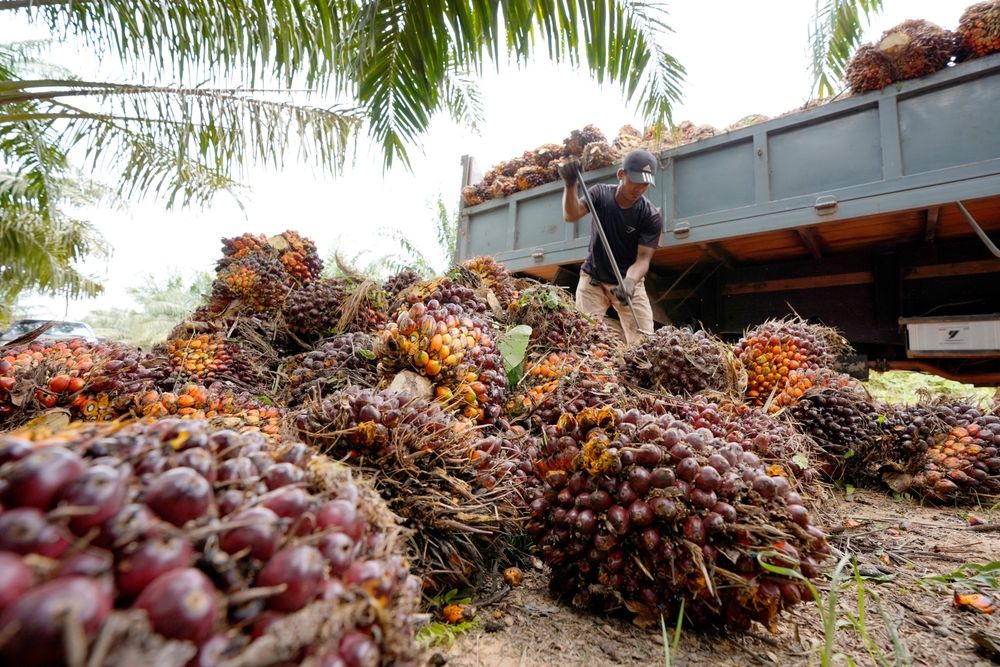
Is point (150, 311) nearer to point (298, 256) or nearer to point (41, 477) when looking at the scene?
point (298, 256)

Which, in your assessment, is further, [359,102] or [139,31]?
[359,102]

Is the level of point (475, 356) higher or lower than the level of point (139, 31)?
lower

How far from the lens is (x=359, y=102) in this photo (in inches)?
138

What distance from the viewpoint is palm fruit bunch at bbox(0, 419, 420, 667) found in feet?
1.39

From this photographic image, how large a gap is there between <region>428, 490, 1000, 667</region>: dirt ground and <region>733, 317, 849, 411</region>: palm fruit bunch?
1.32 meters

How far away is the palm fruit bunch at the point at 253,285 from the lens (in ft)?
11.4

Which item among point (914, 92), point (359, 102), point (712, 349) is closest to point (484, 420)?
point (712, 349)

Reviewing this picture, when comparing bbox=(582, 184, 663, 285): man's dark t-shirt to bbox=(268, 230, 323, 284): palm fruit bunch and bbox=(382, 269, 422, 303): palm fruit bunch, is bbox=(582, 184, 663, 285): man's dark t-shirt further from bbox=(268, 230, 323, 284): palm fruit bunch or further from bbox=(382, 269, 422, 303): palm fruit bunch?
bbox=(268, 230, 323, 284): palm fruit bunch

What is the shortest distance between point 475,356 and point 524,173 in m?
4.82

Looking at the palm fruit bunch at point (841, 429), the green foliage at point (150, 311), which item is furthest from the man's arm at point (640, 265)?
the green foliage at point (150, 311)

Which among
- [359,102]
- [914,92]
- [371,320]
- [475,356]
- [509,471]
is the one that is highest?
[914,92]

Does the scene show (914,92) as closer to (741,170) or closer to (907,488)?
A: (741,170)

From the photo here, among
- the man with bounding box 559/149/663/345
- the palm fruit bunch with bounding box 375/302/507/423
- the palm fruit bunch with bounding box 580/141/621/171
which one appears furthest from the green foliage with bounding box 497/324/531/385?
the palm fruit bunch with bounding box 580/141/621/171

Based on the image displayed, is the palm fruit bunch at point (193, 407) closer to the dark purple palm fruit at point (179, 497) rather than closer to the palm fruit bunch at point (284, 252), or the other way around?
the dark purple palm fruit at point (179, 497)
